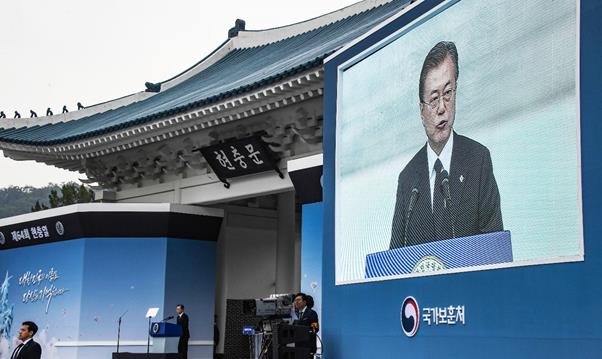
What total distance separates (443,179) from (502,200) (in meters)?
1.25

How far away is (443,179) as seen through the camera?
8.88m

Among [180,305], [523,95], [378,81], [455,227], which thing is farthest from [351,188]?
[180,305]

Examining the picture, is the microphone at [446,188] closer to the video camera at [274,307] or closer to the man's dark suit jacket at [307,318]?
the man's dark suit jacket at [307,318]

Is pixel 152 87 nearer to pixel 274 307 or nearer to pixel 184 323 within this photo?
pixel 184 323

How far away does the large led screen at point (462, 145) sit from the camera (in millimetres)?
7020

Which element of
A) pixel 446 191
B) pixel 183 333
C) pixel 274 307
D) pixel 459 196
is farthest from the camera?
pixel 183 333

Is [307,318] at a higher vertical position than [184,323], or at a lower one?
higher

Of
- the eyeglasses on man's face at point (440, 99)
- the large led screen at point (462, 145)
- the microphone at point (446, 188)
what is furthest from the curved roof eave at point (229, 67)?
the microphone at point (446, 188)

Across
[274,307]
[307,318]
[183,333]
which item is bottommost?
[183,333]

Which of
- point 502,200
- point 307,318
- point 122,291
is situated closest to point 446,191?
point 502,200

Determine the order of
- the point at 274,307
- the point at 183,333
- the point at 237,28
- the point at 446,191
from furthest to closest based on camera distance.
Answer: the point at 237,28 → the point at 183,333 → the point at 274,307 → the point at 446,191

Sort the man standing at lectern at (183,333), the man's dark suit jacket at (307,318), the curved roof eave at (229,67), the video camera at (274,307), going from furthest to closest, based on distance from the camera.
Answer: the curved roof eave at (229,67), the man standing at lectern at (183,333), the video camera at (274,307), the man's dark suit jacket at (307,318)

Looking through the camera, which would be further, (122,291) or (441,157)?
(122,291)

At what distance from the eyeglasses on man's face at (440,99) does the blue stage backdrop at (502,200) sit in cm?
9
